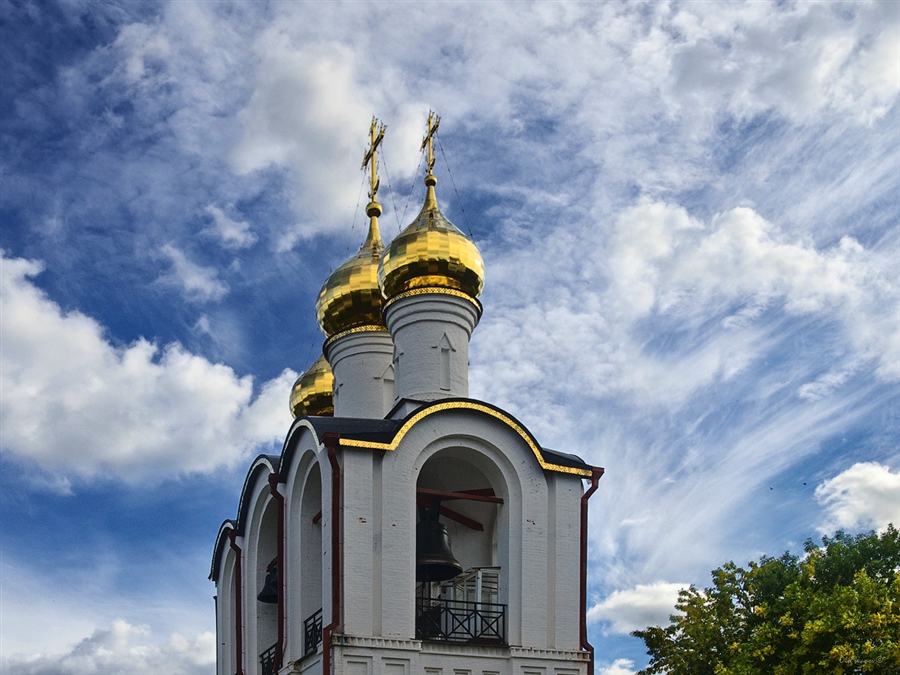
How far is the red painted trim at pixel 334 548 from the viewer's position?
14.2m

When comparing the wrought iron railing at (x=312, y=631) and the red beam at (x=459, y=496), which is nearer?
the wrought iron railing at (x=312, y=631)

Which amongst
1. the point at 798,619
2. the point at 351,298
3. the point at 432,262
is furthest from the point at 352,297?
the point at 798,619

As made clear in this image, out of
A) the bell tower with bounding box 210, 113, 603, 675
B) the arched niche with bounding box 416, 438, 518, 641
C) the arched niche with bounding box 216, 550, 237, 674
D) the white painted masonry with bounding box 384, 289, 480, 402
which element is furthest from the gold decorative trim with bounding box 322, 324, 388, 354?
the arched niche with bounding box 216, 550, 237, 674

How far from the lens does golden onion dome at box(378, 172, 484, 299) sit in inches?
707

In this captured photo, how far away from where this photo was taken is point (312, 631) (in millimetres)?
15445

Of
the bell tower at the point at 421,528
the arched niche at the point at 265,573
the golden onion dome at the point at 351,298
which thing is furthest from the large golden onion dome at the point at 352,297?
the arched niche at the point at 265,573

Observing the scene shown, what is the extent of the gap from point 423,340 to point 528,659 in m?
4.89

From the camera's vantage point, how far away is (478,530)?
56.9ft

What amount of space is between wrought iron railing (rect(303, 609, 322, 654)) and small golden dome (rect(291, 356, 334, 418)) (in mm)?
7151

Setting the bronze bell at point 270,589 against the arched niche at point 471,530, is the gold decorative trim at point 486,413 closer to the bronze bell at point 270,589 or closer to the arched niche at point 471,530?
the arched niche at point 471,530

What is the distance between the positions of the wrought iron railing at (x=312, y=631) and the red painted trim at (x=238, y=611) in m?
2.81

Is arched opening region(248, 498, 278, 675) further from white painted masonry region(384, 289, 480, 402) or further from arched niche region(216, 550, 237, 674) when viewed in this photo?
white painted masonry region(384, 289, 480, 402)

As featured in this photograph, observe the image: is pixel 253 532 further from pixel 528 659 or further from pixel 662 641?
pixel 662 641

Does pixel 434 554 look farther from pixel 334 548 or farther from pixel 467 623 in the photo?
pixel 334 548
